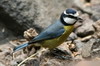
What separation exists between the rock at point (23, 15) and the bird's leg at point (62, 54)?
2.07 ft

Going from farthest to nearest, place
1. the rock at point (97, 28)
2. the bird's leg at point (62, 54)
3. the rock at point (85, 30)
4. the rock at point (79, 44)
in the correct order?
1. the rock at point (85, 30)
2. the rock at point (97, 28)
3. the rock at point (79, 44)
4. the bird's leg at point (62, 54)

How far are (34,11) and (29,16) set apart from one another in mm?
147

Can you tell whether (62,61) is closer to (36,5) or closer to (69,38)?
(69,38)

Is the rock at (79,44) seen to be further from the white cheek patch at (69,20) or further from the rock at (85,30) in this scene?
the white cheek patch at (69,20)

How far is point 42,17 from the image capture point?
18.7 feet

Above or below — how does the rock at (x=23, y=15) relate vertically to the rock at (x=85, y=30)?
above

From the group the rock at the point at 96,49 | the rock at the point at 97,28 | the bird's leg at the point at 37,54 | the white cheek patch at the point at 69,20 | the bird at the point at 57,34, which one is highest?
the white cheek patch at the point at 69,20

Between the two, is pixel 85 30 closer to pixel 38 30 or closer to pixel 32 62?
pixel 38 30

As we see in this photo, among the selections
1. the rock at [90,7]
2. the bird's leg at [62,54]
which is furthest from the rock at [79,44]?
the rock at [90,7]

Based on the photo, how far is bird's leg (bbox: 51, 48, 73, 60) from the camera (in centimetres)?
491

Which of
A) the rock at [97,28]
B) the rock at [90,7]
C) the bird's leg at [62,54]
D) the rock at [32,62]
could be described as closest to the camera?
the rock at [32,62]

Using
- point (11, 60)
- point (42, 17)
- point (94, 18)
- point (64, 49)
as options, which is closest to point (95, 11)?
point (94, 18)

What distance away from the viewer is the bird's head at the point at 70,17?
4.85m

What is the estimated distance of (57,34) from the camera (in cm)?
494
